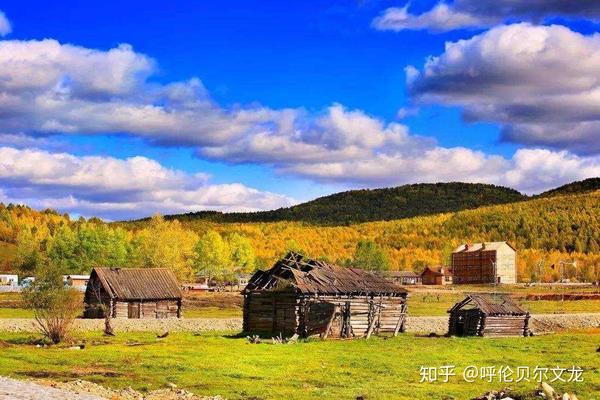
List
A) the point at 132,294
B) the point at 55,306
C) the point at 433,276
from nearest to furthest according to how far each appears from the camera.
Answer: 1. the point at 55,306
2. the point at 132,294
3. the point at 433,276

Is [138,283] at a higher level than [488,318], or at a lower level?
higher

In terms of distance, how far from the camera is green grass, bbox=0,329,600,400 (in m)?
26.7

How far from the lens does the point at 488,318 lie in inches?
1977

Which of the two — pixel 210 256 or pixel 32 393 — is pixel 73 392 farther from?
pixel 210 256

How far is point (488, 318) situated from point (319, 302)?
35.0 ft

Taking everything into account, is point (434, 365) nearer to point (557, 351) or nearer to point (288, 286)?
point (557, 351)

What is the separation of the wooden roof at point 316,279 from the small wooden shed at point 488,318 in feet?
13.0

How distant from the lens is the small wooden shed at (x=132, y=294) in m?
63.2

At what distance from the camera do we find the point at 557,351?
40062 mm

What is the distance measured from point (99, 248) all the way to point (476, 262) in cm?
8246

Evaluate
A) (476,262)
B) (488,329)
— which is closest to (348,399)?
(488,329)

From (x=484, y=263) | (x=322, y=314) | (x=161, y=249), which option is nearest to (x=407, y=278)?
(x=484, y=263)

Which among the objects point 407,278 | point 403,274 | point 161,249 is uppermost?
point 161,249

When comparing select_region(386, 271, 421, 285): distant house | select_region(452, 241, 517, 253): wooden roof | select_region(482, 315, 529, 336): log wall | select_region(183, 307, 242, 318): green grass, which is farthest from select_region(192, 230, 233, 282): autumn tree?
select_region(482, 315, 529, 336): log wall
